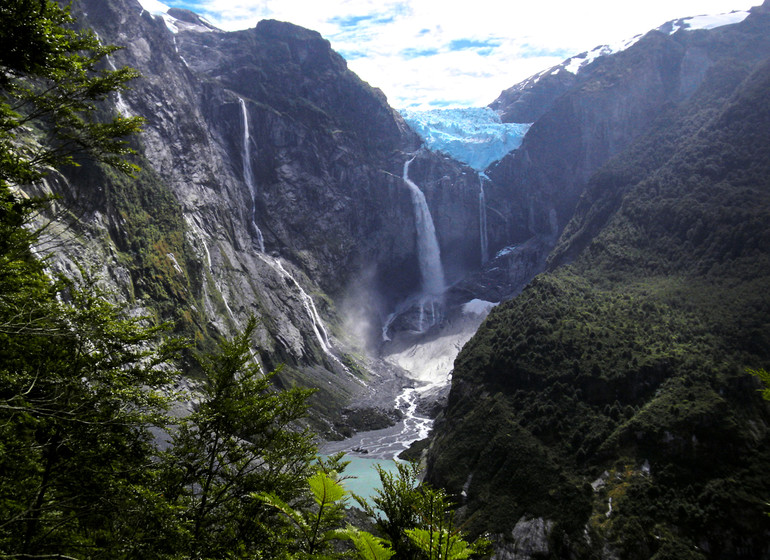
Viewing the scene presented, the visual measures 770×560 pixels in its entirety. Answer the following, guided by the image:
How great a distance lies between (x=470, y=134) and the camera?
580 feet

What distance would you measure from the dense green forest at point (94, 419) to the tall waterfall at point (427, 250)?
438 feet

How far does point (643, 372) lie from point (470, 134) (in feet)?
459

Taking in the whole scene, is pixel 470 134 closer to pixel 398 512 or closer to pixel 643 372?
pixel 643 372

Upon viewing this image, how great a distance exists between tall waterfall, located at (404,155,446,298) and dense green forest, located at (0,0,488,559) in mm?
133643

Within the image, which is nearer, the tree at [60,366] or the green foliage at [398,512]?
the tree at [60,366]

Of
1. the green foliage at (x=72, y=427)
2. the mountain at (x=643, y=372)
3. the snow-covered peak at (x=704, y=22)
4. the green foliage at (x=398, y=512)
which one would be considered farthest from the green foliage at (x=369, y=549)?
the snow-covered peak at (x=704, y=22)

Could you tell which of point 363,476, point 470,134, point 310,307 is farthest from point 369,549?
point 470,134

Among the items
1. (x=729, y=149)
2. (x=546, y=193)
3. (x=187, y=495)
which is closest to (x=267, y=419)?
(x=187, y=495)

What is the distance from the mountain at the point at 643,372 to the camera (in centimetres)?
3859

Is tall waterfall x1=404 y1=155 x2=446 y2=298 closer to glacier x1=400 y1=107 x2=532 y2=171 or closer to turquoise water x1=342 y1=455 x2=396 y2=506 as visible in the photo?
glacier x1=400 y1=107 x2=532 y2=171

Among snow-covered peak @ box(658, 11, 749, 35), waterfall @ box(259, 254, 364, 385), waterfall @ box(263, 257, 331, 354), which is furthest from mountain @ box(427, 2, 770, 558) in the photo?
waterfall @ box(263, 257, 331, 354)

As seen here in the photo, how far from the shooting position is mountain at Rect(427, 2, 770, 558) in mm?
38594

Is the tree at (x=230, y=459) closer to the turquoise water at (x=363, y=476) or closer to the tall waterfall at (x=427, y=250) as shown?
the turquoise water at (x=363, y=476)

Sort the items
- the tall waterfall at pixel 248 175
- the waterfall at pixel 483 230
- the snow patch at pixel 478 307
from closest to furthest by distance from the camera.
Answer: the tall waterfall at pixel 248 175 → the snow patch at pixel 478 307 → the waterfall at pixel 483 230
